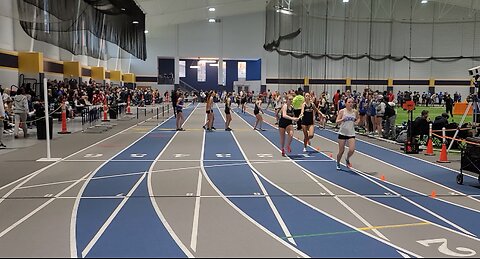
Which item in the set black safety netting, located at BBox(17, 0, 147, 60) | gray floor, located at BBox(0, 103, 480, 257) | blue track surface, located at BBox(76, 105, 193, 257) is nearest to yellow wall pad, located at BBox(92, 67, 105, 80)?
black safety netting, located at BBox(17, 0, 147, 60)

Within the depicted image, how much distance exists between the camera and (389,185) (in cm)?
911

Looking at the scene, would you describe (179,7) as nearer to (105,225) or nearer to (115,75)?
(115,75)

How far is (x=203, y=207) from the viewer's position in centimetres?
719

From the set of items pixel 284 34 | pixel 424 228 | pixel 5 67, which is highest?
pixel 284 34

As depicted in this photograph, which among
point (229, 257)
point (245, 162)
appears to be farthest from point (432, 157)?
point (229, 257)

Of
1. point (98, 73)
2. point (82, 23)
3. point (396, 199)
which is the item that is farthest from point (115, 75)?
point (396, 199)

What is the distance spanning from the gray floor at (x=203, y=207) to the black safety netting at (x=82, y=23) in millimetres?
5872

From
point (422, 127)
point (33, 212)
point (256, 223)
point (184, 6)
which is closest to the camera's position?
point (256, 223)

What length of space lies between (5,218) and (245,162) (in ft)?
21.1

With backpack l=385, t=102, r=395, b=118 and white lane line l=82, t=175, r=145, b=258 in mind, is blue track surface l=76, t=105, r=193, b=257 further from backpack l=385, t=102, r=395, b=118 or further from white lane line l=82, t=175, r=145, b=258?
backpack l=385, t=102, r=395, b=118

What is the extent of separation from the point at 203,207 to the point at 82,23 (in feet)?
51.7

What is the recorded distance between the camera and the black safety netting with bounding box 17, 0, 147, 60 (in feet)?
54.1

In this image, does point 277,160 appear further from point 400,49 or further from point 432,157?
point 400,49

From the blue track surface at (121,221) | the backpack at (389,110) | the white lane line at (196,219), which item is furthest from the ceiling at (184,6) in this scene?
the white lane line at (196,219)
